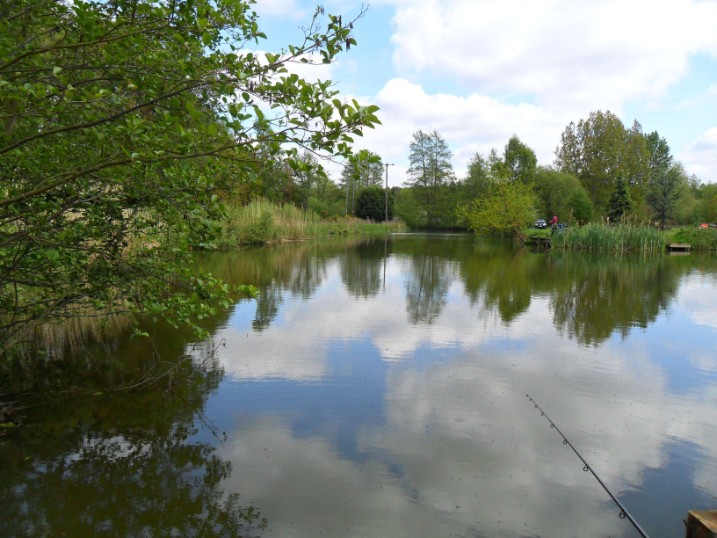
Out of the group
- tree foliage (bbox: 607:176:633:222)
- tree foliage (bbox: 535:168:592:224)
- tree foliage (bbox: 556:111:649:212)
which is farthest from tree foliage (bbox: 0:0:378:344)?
tree foliage (bbox: 556:111:649:212)

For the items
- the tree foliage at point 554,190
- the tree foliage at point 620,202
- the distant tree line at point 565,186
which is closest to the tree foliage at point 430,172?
the distant tree line at point 565,186

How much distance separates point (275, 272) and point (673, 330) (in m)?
10.7

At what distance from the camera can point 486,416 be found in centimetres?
497

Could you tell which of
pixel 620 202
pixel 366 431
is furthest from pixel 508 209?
pixel 366 431

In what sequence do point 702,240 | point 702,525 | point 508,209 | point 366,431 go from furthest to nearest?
point 508,209 < point 702,240 < point 366,431 < point 702,525

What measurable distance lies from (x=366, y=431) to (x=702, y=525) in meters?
2.73

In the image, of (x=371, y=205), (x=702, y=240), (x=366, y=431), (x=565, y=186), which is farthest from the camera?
(x=371, y=205)

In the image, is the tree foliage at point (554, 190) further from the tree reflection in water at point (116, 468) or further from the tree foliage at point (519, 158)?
the tree reflection in water at point (116, 468)

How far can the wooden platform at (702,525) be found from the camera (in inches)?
91.6

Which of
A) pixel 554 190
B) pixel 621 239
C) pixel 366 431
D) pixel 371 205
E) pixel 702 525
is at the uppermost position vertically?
pixel 554 190

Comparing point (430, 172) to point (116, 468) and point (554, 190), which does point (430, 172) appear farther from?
point (116, 468)

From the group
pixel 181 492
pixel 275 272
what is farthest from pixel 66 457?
pixel 275 272

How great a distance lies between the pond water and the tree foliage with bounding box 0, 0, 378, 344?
123 cm

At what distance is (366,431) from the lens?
15.1ft
